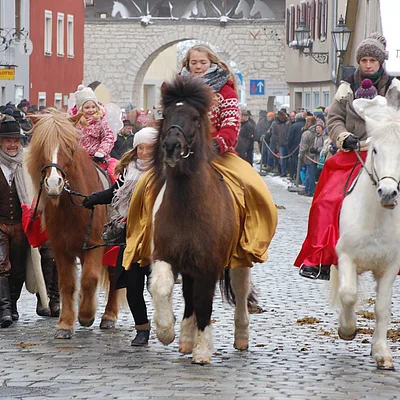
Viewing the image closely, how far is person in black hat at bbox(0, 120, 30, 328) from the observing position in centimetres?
1250

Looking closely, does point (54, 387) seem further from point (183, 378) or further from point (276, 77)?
point (276, 77)

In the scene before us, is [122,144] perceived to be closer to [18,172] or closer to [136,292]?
[18,172]

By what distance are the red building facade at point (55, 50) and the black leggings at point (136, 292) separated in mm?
40365

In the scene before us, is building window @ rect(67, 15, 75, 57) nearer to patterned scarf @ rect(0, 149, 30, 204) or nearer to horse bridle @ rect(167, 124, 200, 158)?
patterned scarf @ rect(0, 149, 30, 204)

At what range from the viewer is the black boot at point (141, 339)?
1062 cm

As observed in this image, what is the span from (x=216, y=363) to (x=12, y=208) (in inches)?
142

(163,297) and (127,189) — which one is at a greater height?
(127,189)

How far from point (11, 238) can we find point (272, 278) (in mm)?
4303

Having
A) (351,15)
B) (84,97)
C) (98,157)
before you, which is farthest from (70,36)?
(98,157)

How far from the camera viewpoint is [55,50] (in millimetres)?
55844

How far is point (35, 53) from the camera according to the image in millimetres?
51750

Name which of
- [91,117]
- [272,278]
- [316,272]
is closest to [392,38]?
[272,278]

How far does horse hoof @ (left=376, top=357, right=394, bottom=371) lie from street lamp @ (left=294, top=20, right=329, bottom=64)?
3654cm

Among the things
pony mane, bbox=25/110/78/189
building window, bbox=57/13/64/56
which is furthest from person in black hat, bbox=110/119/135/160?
building window, bbox=57/13/64/56
